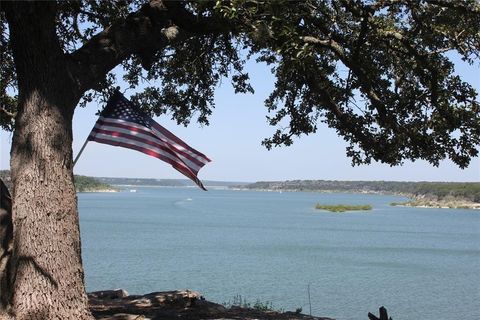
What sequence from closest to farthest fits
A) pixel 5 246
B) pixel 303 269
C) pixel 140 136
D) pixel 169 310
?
pixel 5 246
pixel 140 136
pixel 169 310
pixel 303 269

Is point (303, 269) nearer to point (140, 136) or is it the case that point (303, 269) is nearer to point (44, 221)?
point (140, 136)

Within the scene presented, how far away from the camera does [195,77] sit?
551 inches

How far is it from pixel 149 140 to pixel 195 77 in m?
5.18

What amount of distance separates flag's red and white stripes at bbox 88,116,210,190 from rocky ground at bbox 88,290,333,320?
2170 millimetres

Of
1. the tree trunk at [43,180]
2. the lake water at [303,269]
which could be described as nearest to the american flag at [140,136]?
the tree trunk at [43,180]

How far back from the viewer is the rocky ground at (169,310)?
9.52 meters

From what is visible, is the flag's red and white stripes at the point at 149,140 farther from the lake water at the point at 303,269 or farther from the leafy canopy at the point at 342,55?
the lake water at the point at 303,269

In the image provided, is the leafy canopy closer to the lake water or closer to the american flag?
the american flag

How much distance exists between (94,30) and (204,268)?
2266 centimetres

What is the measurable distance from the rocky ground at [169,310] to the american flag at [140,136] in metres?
2.18

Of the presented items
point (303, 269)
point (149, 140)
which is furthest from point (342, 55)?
point (303, 269)

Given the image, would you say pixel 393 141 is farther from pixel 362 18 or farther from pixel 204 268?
pixel 204 268

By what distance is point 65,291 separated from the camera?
23.7 feet

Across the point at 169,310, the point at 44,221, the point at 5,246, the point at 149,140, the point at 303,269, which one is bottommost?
the point at 303,269
